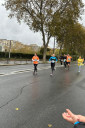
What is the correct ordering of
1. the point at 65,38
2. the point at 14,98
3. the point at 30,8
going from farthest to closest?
the point at 65,38, the point at 30,8, the point at 14,98

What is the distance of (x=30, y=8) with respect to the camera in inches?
1268

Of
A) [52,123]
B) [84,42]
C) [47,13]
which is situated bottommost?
[52,123]

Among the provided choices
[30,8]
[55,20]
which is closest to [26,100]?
[55,20]

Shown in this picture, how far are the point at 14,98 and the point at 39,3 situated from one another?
30.7 metres

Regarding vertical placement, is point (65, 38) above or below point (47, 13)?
below

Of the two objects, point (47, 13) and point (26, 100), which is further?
point (47, 13)

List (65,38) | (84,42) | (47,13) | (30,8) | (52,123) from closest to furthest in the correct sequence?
(52,123) → (47,13) → (30,8) → (65,38) → (84,42)

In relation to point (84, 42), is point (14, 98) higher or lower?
lower

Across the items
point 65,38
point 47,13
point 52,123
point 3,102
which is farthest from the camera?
point 65,38

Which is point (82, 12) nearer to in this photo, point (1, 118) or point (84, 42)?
point (84, 42)

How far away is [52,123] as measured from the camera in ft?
10.8

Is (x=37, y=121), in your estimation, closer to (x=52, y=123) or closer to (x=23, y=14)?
(x=52, y=123)

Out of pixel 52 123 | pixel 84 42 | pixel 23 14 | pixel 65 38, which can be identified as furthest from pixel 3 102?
pixel 84 42

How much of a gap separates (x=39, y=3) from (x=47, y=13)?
4019 mm
